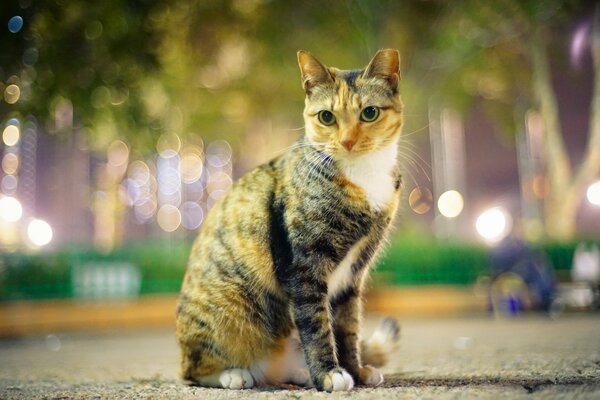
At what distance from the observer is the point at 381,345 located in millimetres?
3230

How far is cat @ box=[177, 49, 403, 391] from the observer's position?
2588mm

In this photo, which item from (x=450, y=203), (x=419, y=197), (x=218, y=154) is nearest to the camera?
(x=419, y=197)

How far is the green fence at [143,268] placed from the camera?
931cm

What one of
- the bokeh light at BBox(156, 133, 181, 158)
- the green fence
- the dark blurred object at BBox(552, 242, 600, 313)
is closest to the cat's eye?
the bokeh light at BBox(156, 133, 181, 158)

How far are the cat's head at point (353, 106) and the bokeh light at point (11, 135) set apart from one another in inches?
223

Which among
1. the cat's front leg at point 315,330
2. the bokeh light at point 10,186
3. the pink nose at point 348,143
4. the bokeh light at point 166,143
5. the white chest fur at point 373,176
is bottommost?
the cat's front leg at point 315,330

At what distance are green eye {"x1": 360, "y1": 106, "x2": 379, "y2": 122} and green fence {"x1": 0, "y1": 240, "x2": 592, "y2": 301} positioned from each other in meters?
6.07

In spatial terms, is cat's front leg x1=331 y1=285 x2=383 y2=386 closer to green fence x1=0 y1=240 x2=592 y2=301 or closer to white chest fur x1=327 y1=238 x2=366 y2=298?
white chest fur x1=327 y1=238 x2=366 y2=298

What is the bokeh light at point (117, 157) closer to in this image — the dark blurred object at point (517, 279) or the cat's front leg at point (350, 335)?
the dark blurred object at point (517, 279)

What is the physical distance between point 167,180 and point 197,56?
15.6 metres

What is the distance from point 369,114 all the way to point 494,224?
7.92m

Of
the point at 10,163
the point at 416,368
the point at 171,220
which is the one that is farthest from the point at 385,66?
the point at 171,220

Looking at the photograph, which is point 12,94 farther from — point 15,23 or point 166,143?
point 166,143

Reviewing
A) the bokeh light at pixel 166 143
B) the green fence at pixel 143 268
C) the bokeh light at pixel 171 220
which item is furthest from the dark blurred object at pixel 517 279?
the bokeh light at pixel 171 220
